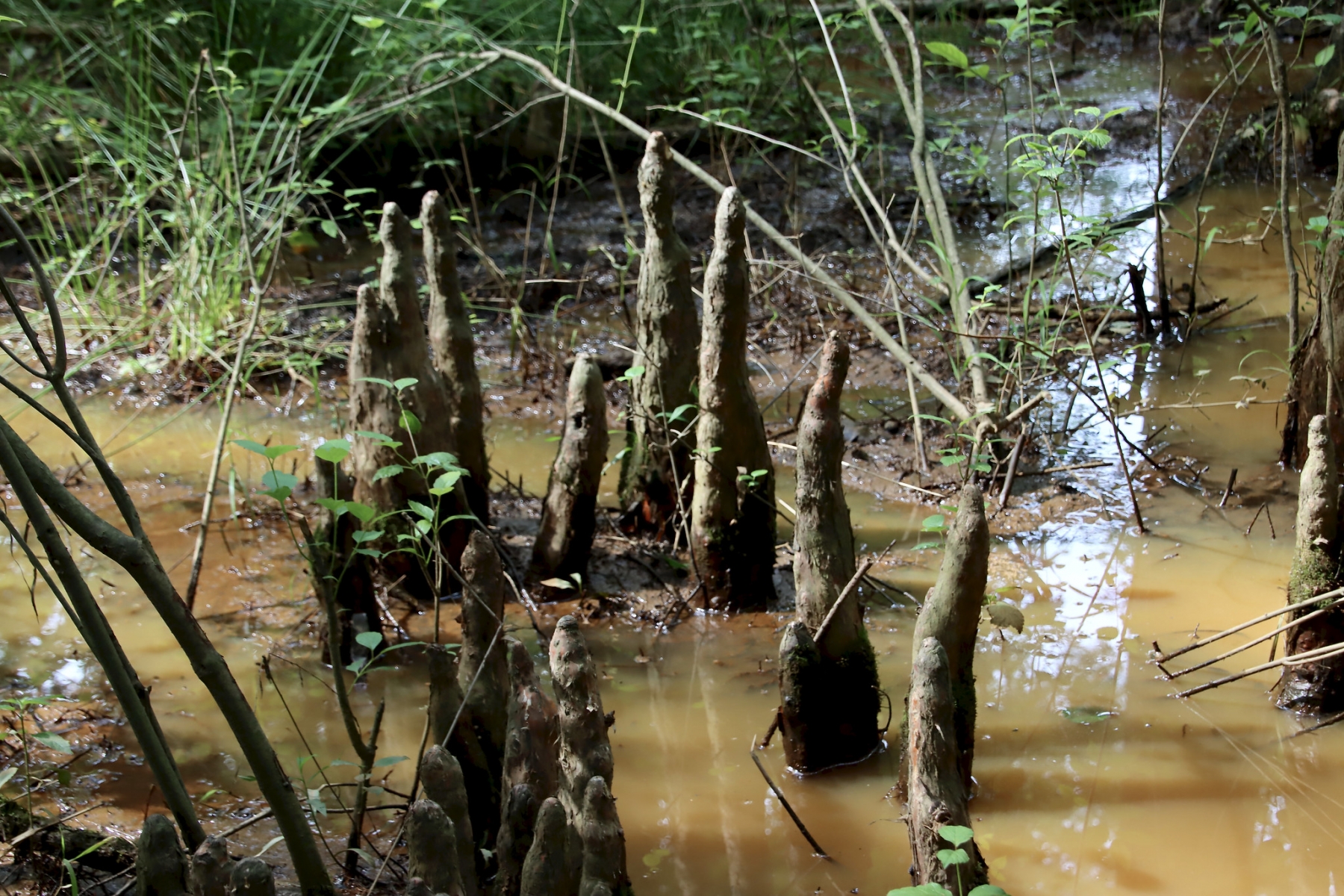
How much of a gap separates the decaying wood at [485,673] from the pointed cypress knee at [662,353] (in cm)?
138

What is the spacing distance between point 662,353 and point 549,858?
257cm

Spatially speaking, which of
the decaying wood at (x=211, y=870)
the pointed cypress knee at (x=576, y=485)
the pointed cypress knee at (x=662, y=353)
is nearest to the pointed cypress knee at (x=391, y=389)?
the pointed cypress knee at (x=576, y=485)

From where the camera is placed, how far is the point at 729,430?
13.6 ft

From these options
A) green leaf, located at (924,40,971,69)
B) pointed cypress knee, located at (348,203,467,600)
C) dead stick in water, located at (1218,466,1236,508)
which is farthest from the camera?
dead stick in water, located at (1218,466,1236,508)

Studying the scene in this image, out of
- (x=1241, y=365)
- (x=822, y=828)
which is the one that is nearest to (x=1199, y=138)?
(x=1241, y=365)

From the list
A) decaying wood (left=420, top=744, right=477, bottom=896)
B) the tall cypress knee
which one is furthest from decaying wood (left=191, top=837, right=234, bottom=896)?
the tall cypress knee

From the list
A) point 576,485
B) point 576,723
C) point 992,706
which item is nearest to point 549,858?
point 576,723

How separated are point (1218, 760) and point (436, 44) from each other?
537 cm

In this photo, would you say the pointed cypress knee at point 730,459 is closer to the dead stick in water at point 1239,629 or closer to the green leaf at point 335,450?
the dead stick in water at point 1239,629

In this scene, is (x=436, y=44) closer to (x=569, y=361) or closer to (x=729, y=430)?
(x=569, y=361)

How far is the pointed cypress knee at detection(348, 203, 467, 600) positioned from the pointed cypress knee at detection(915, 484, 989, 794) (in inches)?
79.6

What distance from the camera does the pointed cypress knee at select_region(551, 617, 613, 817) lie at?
2.36 meters

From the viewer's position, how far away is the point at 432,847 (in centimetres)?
204

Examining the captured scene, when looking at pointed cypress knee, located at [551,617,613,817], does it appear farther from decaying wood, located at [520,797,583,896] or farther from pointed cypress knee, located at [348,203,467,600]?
pointed cypress knee, located at [348,203,467,600]
